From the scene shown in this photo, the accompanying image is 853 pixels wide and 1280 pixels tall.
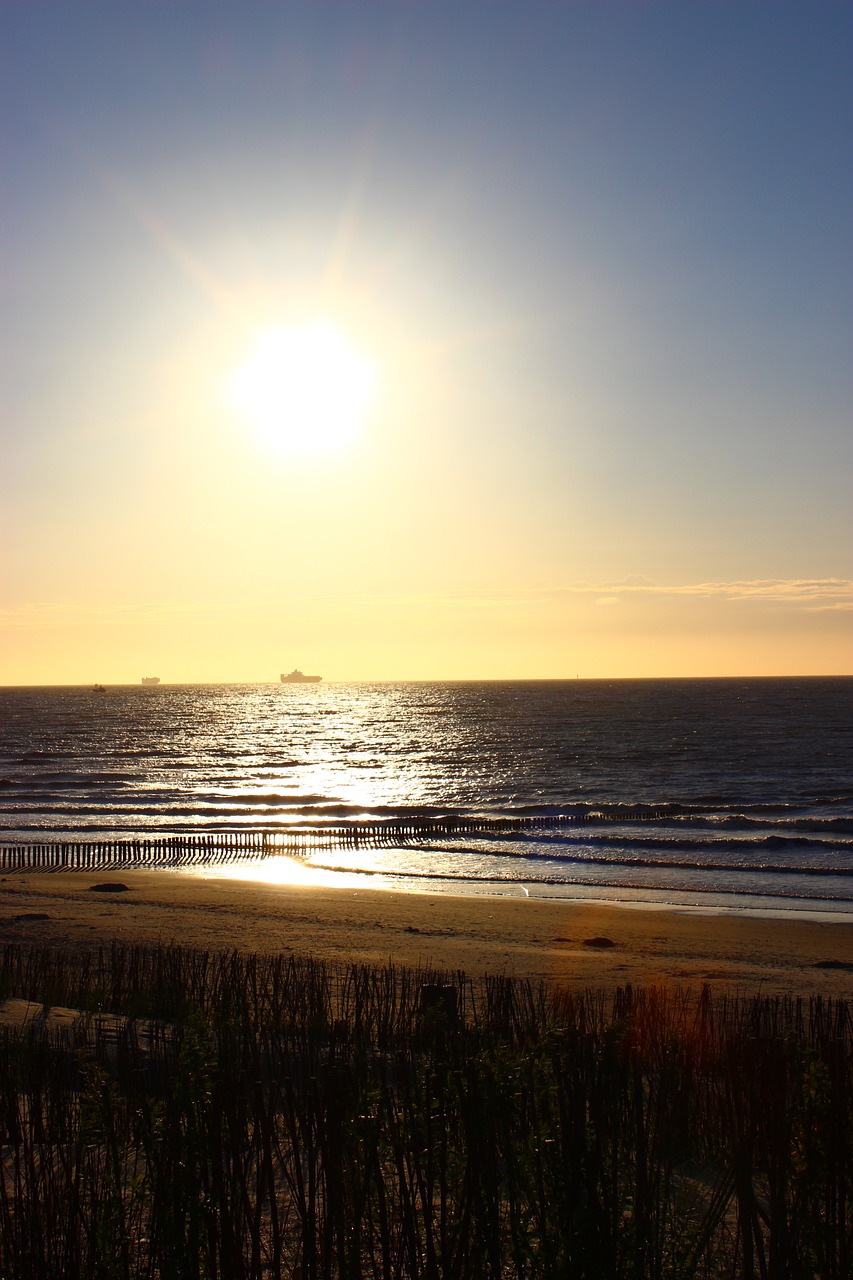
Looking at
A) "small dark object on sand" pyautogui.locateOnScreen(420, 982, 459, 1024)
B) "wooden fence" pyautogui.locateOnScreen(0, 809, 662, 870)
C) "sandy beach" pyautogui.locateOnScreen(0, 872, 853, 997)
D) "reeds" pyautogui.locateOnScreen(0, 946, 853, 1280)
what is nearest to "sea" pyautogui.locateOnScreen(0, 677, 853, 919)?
"wooden fence" pyautogui.locateOnScreen(0, 809, 662, 870)

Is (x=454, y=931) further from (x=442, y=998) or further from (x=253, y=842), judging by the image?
(x=253, y=842)

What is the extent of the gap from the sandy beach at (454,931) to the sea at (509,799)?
2.93 metres

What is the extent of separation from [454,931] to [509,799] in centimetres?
3009

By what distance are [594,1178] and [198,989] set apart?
21.3 feet

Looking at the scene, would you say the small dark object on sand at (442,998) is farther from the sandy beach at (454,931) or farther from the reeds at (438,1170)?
the sandy beach at (454,931)

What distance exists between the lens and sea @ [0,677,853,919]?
2870 centimetres

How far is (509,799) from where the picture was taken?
49.5 metres

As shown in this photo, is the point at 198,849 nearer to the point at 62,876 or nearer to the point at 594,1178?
the point at 62,876

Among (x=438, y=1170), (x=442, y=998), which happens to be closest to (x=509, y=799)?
(x=442, y=998)

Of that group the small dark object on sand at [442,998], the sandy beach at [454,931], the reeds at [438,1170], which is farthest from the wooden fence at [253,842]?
the reeds at [438,1170]

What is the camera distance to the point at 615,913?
2238cm

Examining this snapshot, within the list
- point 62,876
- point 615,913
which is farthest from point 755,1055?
point 62,876

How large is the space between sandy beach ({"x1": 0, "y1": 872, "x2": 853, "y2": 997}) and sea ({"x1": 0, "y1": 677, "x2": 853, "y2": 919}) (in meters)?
2.93

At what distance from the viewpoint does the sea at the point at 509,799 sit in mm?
28703
